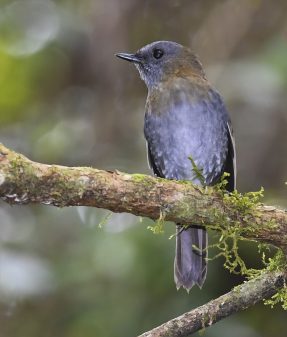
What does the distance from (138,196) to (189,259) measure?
4.93 ft

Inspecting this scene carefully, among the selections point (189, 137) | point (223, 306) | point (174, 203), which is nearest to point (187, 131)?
point (189, 137)

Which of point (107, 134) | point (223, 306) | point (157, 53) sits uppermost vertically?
point (157, 53)

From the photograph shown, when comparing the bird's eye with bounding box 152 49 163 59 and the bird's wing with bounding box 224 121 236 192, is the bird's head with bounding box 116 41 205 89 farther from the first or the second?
the bird's wing with bounding box 224 121 236 192

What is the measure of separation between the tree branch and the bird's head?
2197mm

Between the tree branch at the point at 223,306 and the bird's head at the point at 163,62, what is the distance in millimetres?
2197

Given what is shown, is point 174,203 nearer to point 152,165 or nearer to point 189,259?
point 189,259

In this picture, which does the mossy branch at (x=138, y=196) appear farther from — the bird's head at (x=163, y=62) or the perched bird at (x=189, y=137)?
the bird's head at (x=163, y=62)

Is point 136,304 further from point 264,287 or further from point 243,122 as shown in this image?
point 243,122

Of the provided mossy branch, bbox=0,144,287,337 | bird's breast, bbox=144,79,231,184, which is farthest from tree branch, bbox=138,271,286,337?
bird's breast, bbox=144,79,231,184

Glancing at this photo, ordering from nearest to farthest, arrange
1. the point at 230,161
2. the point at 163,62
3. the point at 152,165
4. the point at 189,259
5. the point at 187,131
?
the point at 189,259, the point at 187,131, the point at 230,161, the point at 152,165, the point at 163,62

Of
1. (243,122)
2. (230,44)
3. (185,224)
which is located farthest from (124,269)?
(230,44)

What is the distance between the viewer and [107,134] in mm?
6367

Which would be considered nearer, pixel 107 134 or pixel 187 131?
pixel 187 131

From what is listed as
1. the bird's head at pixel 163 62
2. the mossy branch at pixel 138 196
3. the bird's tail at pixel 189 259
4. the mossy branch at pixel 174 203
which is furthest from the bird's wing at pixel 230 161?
the mossy branch at pixel 138 196
